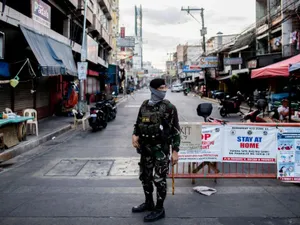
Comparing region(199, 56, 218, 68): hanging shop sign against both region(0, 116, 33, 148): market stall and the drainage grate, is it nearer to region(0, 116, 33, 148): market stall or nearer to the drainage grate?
region(0, 116, 33, 148): market stall

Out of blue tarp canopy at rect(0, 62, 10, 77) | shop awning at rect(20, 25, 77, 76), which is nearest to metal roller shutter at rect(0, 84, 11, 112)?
blue tarp canopy at rect(0, 62, 10, 77)

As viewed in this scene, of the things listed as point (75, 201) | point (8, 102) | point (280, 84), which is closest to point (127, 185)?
point (75, 201)

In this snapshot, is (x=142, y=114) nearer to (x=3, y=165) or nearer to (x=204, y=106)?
(x=204, y=106)

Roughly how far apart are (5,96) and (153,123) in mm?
10334

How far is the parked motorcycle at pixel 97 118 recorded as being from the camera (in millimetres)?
13691

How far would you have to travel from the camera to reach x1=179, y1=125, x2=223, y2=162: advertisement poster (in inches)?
245

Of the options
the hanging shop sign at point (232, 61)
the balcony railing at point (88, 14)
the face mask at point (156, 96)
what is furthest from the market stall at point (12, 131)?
the hanging shop sign at point (232, 61)

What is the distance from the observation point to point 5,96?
12.9 metres

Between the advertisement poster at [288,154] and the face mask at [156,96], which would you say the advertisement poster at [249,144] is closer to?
the advertisement poster at [288,154]

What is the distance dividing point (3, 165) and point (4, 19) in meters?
5.48

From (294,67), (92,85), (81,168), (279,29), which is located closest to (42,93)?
(81,168)

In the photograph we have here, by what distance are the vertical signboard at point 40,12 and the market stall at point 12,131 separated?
569cm

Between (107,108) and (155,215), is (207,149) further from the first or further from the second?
(107,108)

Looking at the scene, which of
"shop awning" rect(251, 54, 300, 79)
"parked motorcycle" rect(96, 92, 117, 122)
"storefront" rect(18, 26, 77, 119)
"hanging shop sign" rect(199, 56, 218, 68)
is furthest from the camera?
"hanging shop sign" rect(199, 56, 218, 68)
